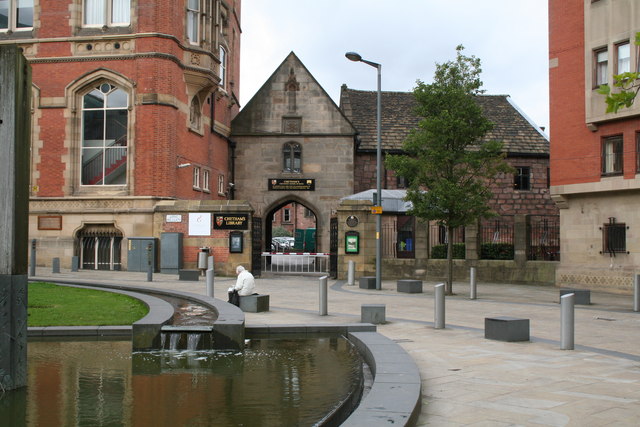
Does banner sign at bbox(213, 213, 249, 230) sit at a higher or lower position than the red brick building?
lower

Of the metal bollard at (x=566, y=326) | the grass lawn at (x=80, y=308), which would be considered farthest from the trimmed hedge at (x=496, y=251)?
the metal bollard at (x=566, y=326)

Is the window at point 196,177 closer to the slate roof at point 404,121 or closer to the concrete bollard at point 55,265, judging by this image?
the concrete bollard at point 55,265

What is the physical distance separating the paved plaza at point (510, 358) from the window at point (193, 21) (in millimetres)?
15525

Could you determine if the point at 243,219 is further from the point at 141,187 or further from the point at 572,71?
the point at 572,71

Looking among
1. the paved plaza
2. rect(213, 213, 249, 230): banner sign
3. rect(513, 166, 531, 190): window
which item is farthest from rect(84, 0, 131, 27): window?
rect(513, 166, 531, 190): window

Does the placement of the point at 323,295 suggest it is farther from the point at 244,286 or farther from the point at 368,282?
the point at 368,282

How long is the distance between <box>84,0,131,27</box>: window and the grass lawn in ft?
50.9

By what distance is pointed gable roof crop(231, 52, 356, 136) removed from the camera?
3725cm

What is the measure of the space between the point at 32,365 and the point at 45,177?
22093mm

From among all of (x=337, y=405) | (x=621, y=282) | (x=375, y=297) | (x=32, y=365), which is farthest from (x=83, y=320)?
(x=621, y=282)

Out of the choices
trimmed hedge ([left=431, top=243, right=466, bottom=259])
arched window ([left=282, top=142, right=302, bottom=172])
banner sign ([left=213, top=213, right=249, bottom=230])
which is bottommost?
trimmed hedge ([left=431, top=243, right=466, bottom=259])

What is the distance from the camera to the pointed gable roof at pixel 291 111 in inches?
1467

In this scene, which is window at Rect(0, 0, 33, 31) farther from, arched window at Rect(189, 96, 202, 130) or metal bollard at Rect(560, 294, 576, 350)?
metal bollard at Rect(560, 294, 576, 350)

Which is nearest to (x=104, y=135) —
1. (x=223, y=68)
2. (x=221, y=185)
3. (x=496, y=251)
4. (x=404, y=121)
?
(x=221, y=185)
